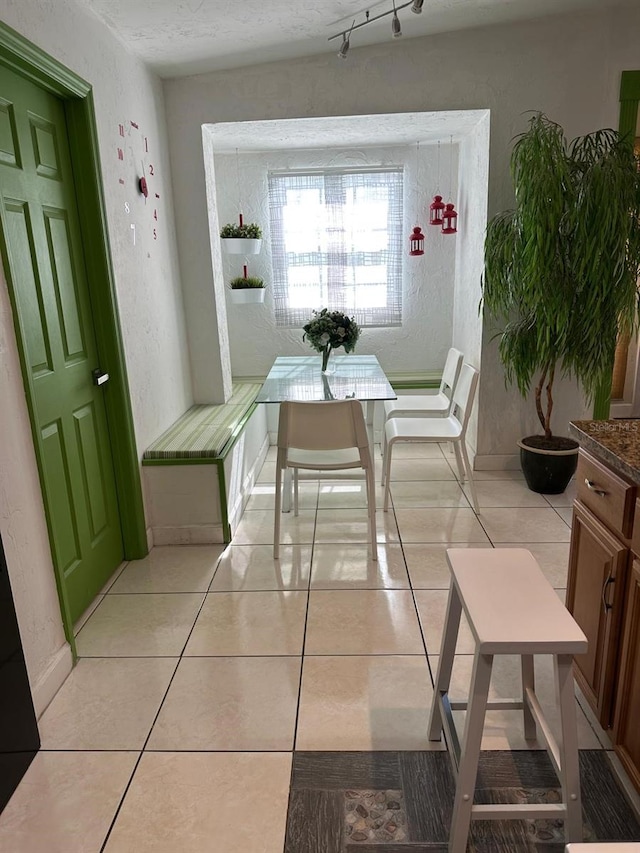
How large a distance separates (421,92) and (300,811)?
11.7ft

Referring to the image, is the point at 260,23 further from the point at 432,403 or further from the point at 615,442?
the point at 615,442

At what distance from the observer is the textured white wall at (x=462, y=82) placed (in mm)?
3303

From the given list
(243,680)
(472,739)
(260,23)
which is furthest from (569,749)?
(260,23)

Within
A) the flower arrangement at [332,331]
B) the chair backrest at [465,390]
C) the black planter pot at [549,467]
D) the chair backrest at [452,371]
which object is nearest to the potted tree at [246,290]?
the flower arrangement at [332,331]

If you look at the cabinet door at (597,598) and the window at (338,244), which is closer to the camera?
the cabinet door at (597,598)

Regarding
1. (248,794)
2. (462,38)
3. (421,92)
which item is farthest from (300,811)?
(462,38)

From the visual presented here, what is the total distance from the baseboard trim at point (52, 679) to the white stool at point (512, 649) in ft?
4.35

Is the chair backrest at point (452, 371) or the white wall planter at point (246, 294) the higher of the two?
the white wall planter at point (246, 294)

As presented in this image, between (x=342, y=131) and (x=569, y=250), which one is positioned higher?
(x=342, y=131)

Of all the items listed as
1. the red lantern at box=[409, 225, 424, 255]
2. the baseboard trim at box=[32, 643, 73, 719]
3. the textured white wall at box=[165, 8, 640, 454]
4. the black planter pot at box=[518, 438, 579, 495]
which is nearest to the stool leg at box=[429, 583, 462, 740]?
the baseboard trim at box=[32, 643, 73, 719]

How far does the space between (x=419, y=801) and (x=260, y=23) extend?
3.26m

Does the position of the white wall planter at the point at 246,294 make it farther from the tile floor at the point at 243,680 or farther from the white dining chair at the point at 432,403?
the tile floor at the point at 243,680

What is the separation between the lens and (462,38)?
11.0ft

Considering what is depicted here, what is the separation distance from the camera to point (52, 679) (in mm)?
2029
